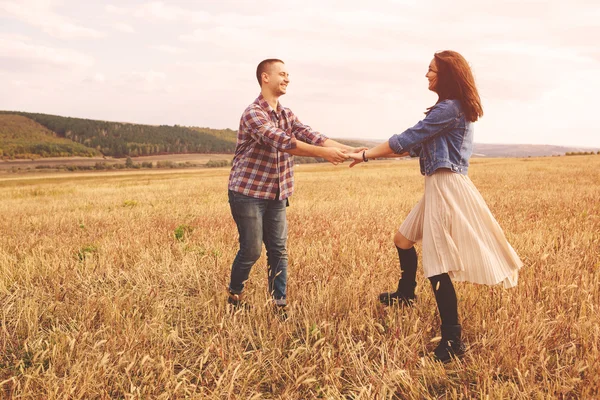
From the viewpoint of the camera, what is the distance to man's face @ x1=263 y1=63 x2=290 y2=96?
3725 mm

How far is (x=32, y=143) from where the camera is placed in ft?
548

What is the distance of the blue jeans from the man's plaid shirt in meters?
0.13

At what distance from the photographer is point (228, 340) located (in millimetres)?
3295

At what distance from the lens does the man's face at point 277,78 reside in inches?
147

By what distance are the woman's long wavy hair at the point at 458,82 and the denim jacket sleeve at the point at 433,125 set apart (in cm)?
11

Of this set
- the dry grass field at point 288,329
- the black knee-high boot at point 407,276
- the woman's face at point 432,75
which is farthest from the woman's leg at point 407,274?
the woman's face at point 432,75

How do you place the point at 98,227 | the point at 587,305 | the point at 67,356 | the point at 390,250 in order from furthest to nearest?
the point at 98,227 → the point at 390,250 → the point at 587,305 → the point at 67,356

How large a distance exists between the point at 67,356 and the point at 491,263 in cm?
337

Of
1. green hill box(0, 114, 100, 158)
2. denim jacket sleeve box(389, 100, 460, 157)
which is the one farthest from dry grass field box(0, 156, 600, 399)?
green hill box(0, 114, 100, 158)

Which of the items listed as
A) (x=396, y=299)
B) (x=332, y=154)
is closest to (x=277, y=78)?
(x=332, y=154)

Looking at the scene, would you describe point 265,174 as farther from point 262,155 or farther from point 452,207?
point 452,207

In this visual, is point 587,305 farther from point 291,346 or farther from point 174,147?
point 174,147

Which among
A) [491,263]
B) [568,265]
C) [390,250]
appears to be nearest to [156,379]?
[491,263]

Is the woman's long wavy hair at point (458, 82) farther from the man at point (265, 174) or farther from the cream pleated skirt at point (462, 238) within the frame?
the man at point (265, 174)
